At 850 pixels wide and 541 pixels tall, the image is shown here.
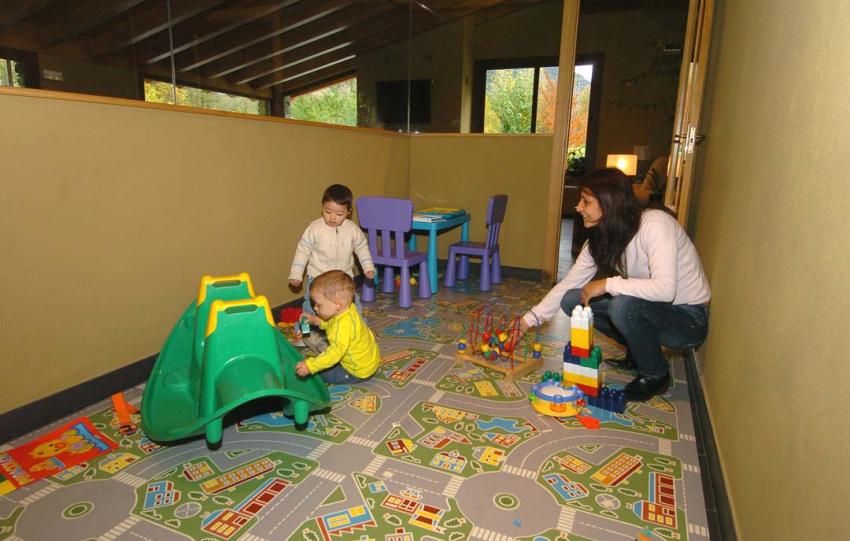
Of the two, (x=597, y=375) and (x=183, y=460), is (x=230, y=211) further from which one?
(x=597, y=375)

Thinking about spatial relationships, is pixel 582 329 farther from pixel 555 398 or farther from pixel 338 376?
pixel 338 376

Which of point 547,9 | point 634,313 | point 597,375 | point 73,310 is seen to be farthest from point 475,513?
point 547,9

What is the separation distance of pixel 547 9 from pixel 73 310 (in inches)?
154

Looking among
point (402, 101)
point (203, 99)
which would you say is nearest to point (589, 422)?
point (203, 99)

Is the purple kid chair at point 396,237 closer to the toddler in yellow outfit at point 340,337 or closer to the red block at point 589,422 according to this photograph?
the toddler in yellow outfit at point 340,337

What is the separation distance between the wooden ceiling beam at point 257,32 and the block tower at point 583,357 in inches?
83.8

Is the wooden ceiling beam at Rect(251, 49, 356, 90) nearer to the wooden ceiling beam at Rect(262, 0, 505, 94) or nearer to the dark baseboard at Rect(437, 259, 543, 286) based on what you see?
the wooden ceiling beam at Rect(262, 0, 505, 94)

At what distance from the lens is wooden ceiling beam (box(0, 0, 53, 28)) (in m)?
1.86

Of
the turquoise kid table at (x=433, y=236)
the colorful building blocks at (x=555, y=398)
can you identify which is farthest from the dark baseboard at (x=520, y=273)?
the colorful building blocks at (x=555, y=398)

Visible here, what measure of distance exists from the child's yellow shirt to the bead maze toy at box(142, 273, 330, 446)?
105 millimetres

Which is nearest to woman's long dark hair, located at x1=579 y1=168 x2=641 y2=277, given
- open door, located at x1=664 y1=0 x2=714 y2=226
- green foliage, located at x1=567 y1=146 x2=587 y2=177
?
open door, located at x1=664 y1=0 x2=714 y2=226

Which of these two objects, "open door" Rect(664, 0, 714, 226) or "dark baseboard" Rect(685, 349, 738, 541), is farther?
"open door" Rect(664, 0, 714, 226)

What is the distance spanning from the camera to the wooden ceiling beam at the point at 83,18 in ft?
6.69

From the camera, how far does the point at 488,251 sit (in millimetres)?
4094
